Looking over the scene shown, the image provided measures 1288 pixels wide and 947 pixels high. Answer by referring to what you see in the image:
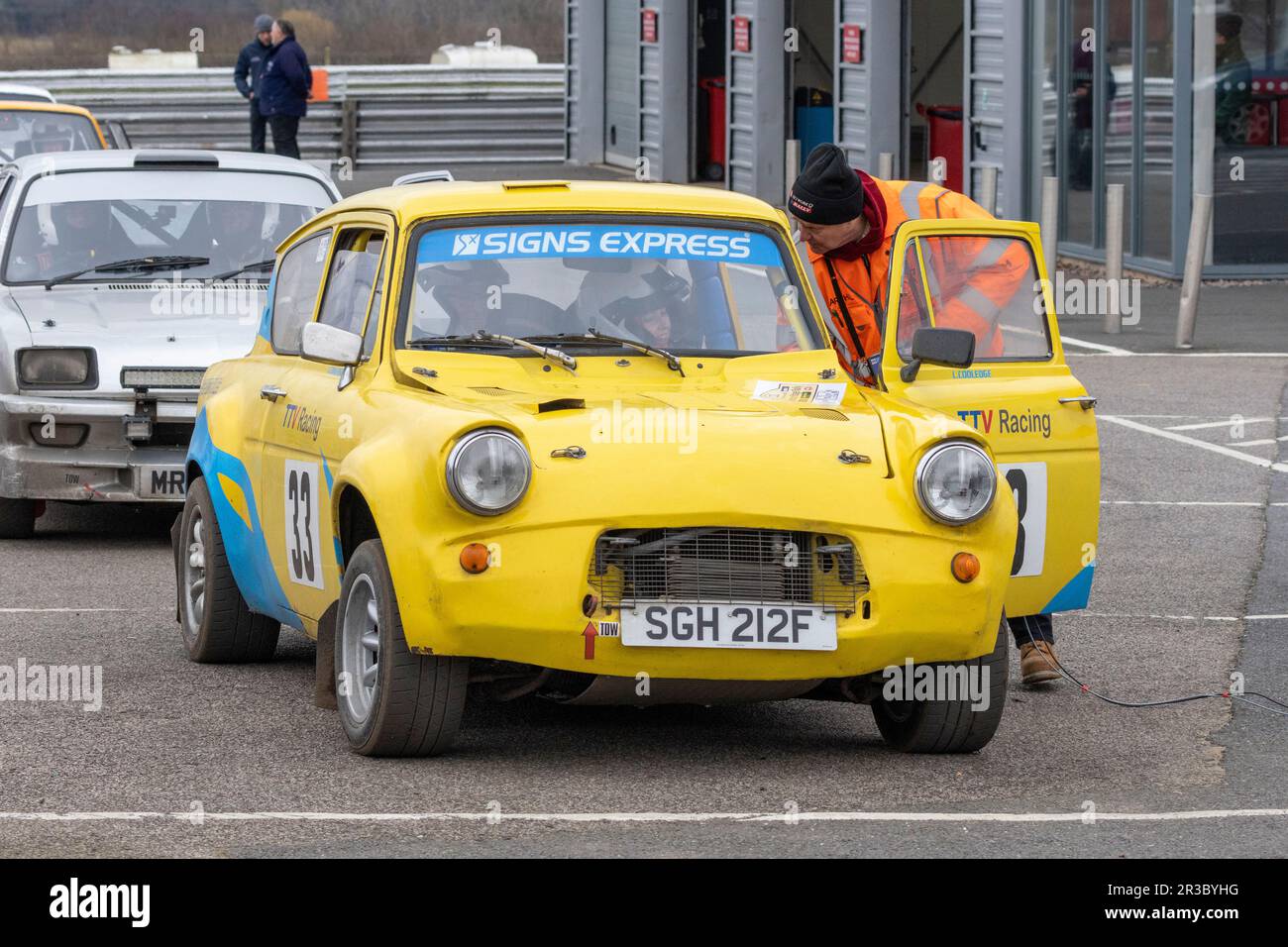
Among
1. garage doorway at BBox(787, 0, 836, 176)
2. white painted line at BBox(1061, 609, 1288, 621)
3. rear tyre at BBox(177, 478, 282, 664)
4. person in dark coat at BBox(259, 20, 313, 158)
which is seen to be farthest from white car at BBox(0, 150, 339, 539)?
garage doorway at BBox(787, 0, 836, 176)

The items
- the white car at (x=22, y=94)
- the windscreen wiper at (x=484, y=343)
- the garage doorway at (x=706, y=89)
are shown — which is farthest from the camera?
the garage doorway at (x=706, y=89)

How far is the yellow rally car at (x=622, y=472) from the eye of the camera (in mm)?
6090

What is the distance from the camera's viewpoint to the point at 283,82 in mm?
28172

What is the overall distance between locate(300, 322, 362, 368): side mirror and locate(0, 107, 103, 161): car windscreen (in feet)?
39.1

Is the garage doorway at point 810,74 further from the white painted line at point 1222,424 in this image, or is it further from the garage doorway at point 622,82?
the white painted line at point 1222,424

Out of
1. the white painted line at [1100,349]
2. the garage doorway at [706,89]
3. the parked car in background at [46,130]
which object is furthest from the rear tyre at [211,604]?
the garage doorway at [706,89]

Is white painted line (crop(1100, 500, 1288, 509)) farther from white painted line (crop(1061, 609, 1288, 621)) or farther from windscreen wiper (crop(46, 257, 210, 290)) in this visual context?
windscreen wiper (crop(46, 257, 210, 290))

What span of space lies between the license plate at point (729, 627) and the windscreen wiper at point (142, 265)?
610 cm

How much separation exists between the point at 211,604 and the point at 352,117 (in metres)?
31.2

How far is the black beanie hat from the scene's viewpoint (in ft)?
25.8

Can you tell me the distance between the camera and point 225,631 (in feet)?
26.4

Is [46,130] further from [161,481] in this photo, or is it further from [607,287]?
[607,287]

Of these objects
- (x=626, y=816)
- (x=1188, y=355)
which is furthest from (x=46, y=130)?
(x=626, y=816)
